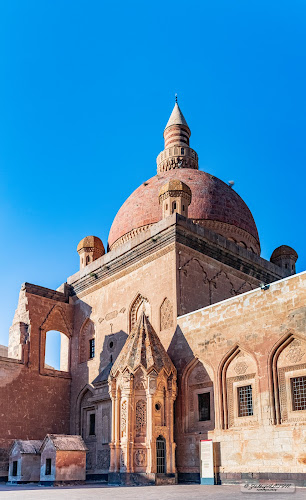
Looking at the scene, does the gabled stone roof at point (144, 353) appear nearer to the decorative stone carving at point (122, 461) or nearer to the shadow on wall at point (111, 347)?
the decorative stone carving at point (122, 461)

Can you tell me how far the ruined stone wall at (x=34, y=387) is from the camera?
19.3m

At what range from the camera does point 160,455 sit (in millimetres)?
15227

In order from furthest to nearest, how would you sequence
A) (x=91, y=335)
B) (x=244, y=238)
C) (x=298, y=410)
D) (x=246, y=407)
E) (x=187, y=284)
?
(x=244, y=238), (x=91, y=335), (x=187, y=284), (x=246, y=407), (x=298, y=410)

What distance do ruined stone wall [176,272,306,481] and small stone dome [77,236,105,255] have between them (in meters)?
8.02

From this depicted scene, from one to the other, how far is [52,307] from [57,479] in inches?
317

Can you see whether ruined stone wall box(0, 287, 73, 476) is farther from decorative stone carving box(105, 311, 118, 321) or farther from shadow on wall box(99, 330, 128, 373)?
decorative stone carving box(105, 311, 118, 321)

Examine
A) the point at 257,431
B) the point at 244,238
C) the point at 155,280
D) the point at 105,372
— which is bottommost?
the point at 257,431

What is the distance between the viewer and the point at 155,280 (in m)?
18.8

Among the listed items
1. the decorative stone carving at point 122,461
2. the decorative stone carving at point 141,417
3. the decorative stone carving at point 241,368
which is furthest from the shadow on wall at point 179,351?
→ the decorative stone carving at point 122,461

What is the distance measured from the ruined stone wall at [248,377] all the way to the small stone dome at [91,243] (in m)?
8.02

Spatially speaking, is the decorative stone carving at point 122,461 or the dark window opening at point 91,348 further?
the dark window opening at point 91,348

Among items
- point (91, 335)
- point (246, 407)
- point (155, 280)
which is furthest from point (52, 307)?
point (246, 407)

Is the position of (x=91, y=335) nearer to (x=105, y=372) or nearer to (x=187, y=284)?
(x=105, y=372)

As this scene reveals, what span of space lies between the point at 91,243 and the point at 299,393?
12662mm
